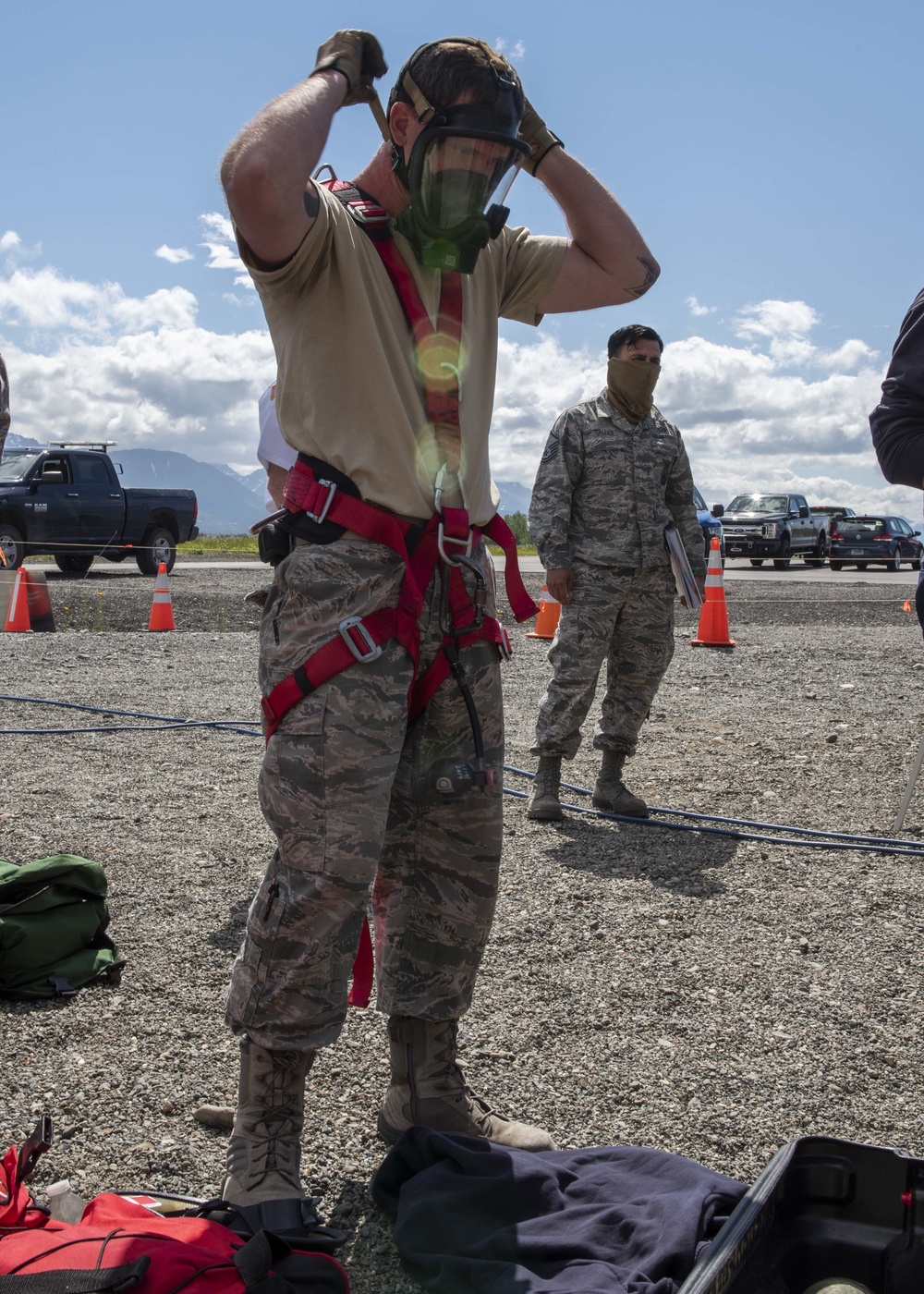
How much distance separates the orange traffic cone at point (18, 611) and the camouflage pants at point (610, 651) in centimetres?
855

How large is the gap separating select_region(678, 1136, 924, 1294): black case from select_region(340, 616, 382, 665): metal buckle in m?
1.18

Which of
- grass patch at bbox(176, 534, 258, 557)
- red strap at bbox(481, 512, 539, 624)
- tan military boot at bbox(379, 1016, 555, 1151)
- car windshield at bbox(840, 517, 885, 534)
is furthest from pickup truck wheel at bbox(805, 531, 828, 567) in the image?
tan military boot at bbox(379, 1016, 555, 1151)

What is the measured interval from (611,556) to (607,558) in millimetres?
19

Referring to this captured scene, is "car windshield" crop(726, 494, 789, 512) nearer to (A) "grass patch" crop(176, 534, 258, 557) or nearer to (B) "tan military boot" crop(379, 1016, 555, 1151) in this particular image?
(A) "grass patch" crop(176, 534, 258, 557)

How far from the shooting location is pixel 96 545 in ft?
64.7

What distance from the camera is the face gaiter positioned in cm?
536

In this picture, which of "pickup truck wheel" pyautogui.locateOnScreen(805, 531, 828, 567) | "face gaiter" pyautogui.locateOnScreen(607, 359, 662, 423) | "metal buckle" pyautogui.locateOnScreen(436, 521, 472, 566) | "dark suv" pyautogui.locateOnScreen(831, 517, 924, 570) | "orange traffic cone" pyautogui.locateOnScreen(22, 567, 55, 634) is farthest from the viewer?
"pickup truck wheel" pyautogui.locateOnScreen(805, 531, 828, 567)

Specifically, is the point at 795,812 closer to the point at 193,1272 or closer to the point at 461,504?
the point at 461,504

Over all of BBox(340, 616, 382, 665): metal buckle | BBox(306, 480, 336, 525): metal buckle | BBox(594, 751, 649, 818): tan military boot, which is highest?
BBox(306, 480, 336, 525): metal buckle

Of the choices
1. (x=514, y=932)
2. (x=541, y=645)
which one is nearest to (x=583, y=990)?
(x=514, y=932)

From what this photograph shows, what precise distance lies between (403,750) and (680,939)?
1795 millimetres

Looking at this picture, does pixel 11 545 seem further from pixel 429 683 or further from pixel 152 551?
pixel 429 683

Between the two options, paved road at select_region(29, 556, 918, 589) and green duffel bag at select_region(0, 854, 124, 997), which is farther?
paved road at select_region(29, 556, 918, 589)

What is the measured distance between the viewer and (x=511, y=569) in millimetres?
2697
